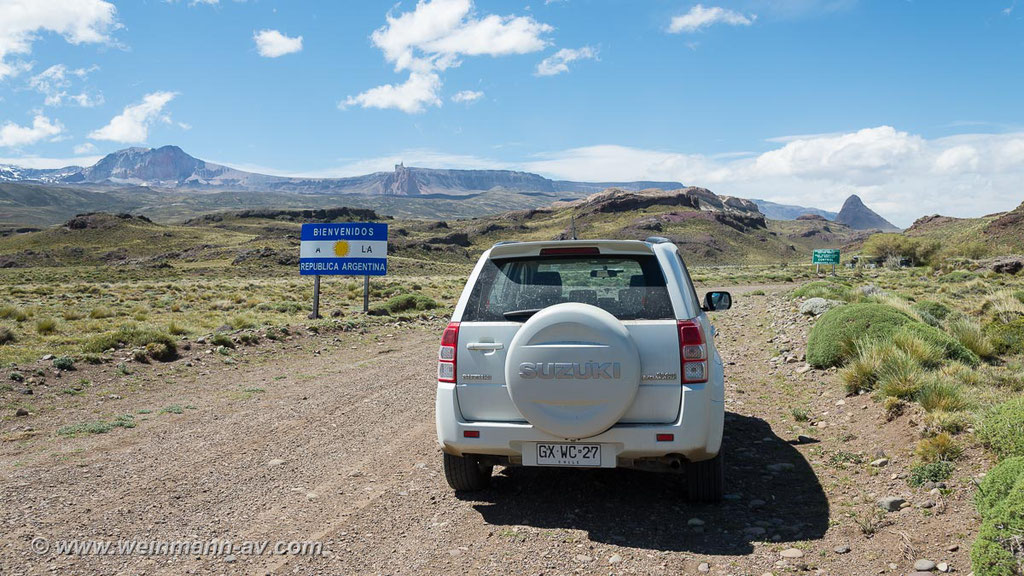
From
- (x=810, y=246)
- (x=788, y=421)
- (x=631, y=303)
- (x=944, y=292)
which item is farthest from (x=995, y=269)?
(x=810, y=246)

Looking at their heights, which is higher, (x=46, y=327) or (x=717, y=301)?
(x=717, y=301)

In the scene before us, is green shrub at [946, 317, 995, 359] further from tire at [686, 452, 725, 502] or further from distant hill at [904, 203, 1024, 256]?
distant hill at [904, 203, 1024, 256]

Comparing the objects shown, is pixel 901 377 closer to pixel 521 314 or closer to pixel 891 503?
pixel 891 503

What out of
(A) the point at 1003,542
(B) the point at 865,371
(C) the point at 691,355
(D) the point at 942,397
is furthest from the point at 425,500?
(B) the point at 865,371

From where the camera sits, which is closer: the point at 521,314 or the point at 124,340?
the point at 521,314

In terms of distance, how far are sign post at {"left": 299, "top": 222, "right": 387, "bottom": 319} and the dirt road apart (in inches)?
482

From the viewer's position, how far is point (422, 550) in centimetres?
430

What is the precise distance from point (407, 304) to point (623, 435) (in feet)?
64.3

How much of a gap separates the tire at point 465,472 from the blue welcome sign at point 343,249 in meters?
16.1

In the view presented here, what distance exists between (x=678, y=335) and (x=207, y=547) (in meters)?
3.42

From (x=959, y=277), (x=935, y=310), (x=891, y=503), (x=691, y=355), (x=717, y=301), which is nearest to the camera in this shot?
(x=691, y=355)

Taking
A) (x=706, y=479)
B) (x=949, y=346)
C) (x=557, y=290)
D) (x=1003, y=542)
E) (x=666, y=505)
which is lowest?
(x=666, y=505)

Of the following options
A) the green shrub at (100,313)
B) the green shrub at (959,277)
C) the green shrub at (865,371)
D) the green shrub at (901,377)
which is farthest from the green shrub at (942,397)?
the green shrub at (959,277)

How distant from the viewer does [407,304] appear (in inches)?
928
